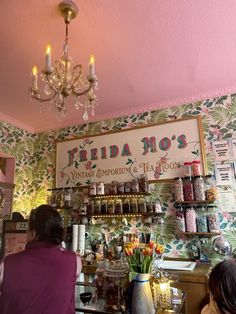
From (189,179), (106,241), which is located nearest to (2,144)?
(106,241)

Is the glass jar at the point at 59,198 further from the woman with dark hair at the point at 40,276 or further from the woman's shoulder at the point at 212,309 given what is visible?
the woman's shoulder at the point at 212,309

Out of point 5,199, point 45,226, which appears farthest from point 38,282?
point 5,199

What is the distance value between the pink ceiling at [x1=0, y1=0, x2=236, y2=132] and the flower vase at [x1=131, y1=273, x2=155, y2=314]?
5.77ft

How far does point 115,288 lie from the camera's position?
1339mm

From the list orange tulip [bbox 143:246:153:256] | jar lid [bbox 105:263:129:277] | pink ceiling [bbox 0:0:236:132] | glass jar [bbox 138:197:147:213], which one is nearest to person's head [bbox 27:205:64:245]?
jar lid [bbox 105:263:129:277]

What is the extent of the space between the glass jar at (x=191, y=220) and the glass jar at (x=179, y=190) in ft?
0.52

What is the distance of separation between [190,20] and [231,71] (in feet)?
3.17

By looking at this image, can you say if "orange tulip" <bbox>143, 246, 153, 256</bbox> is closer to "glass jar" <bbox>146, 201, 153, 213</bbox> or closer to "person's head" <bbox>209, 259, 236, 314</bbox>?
"person's head" <bbox>209, 259, 236, 314</bbox>

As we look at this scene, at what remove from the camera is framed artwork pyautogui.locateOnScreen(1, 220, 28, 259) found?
2096mm

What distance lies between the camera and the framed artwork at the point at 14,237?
82.5 inches

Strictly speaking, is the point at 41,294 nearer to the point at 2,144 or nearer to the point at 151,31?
the point at 151,31

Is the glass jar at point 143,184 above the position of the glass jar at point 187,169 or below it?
below

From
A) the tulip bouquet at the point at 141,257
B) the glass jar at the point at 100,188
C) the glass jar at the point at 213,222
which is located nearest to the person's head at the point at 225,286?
the tulip bouquet at the point at 141,257

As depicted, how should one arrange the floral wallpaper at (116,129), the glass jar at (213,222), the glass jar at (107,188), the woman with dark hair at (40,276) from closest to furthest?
1. the woman with dark hair at (40,276)
2. the glass jar at (213,222)
3. the floral wallpaper at (116,129)
4. the glass jar at (107,188)
